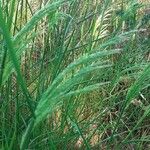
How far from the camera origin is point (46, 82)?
1168mm

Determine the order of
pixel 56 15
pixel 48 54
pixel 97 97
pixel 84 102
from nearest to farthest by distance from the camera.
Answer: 1. pixel 56 15
2. pixel 48 54
3. pixel 84 102
4. pixel 97 97

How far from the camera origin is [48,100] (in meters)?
0.56

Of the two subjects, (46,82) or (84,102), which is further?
(84,102)

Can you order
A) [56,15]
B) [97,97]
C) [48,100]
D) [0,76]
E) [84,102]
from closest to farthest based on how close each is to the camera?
[48,100] → [0,76] → [56,15] → [84,102] → [97,97]

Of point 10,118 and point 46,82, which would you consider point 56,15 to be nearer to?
point 46,82

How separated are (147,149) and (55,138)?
1.45 feet

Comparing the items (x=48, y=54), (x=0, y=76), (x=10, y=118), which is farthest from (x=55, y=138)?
(x=0, y=76)

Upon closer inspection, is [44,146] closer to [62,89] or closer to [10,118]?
[10,118]

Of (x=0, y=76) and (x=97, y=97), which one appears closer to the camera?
(x=0, y=76)

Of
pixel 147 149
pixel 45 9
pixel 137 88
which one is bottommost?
pixel 147 149

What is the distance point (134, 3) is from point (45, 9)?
23.8 inches

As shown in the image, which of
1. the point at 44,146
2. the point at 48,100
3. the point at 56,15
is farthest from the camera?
the point at 44,146

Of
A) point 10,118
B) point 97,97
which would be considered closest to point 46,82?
point 10,118

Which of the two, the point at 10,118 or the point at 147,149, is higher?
the point at 10,118
